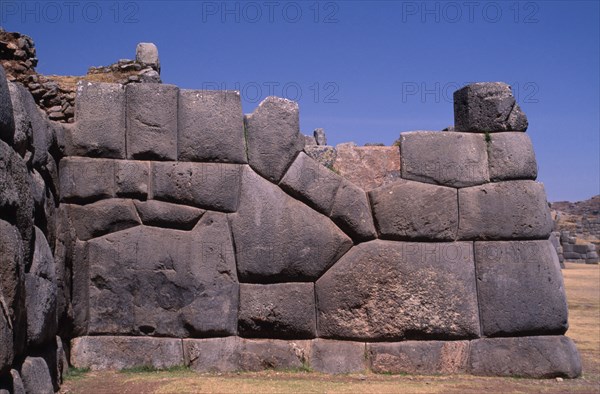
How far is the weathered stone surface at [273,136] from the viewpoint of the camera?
6145mm

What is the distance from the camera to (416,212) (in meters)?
6.21

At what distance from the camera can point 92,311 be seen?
5988 mm

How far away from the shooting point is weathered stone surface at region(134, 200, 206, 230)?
6023 millimetres

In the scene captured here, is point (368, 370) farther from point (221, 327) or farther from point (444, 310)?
point (221, 327)

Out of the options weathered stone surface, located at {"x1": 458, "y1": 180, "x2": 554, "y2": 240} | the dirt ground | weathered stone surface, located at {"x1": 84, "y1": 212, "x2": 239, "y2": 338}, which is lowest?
the dirt ground

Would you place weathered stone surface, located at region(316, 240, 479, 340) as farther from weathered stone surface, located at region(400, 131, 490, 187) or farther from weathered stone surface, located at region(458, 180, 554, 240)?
weathered stone surface, located at region(400, 131, 490, 187)

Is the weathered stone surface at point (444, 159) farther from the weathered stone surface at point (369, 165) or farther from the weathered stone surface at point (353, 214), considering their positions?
the weathered stone surface at point (353, 214)

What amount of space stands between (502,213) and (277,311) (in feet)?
7.36

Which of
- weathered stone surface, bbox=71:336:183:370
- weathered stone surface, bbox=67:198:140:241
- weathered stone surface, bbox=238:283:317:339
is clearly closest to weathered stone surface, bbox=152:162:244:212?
weathered stone surface, bbox=67:198:140:241

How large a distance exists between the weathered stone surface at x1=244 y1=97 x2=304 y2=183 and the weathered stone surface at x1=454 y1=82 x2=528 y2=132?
5.51ft

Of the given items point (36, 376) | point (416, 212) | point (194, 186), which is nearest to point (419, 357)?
point (416, 212)

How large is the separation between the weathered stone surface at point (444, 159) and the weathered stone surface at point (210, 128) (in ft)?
5.12

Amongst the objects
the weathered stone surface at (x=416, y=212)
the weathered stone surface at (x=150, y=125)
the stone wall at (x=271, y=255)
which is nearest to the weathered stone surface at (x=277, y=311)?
the stone wall at (x=271, y=255)

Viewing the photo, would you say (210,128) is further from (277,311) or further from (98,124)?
(277,311)
